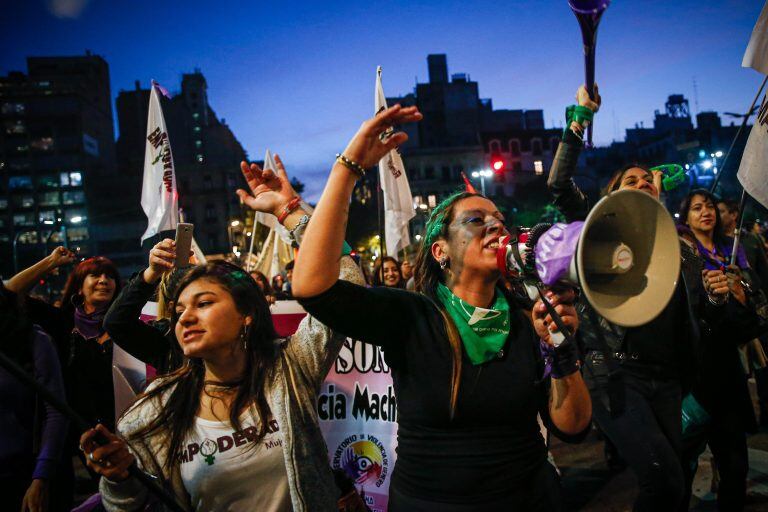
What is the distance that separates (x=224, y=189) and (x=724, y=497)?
2676 inches

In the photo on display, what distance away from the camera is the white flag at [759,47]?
9.07 feet

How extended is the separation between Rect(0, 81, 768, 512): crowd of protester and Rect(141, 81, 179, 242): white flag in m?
1.57

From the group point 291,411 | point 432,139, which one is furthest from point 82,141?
point 291,411

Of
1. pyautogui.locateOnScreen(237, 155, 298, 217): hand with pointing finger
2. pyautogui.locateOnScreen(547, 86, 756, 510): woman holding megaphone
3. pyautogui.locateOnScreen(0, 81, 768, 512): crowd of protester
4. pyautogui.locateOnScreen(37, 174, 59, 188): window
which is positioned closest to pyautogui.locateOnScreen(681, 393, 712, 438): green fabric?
pyautogui.locateOnScreen(0, 81, 768, 512): crowd of protester

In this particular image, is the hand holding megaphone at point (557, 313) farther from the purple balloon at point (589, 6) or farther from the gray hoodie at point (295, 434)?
the purple balloon at point (589, 6)

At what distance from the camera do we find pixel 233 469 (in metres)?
2.16

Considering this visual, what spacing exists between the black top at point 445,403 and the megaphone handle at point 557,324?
0.28m

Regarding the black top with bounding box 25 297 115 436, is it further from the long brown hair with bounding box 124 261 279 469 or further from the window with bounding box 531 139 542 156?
the window with bounding box 531 139 542 156

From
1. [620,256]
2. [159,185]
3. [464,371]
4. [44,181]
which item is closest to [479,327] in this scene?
[464,371]

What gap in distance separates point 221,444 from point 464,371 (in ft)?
3.65

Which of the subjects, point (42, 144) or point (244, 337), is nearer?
point (244, 337)

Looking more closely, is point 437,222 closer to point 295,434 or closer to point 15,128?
point 295,434

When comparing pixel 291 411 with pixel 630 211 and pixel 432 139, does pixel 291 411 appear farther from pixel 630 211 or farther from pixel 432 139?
pixel 432 139

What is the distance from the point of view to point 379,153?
165 centimetres
